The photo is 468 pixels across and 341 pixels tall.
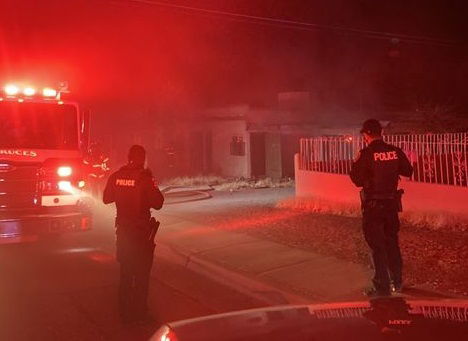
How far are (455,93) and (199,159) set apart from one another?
15.6m

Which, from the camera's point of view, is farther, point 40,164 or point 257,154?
point 257,154

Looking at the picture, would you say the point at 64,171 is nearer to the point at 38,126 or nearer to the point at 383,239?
the point at 38,126

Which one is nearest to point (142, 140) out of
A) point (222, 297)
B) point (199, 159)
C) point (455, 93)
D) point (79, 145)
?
point (199, 159)

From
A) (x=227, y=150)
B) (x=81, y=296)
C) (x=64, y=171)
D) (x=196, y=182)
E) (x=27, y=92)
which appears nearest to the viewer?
(x=81, y=296)

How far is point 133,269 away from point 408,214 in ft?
22.1

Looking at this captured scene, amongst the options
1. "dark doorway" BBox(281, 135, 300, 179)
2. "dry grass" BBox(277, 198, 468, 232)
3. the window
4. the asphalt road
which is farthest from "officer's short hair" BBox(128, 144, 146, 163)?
the window

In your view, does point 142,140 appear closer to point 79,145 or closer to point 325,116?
point 325,116

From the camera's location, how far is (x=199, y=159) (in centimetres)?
2864

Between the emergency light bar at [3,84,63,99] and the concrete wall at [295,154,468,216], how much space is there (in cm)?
653

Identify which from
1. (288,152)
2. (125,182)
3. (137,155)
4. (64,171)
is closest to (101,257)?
(64,171)

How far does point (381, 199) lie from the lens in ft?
21.2

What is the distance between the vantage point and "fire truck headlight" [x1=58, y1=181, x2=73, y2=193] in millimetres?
9234

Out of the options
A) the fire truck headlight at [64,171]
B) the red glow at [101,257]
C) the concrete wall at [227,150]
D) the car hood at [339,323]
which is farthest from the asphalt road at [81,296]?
the concrete wall at [227,150]

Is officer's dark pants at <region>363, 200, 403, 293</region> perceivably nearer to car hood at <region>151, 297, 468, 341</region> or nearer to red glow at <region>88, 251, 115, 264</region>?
car hood at <region>151, 297, 468, 341</region>
